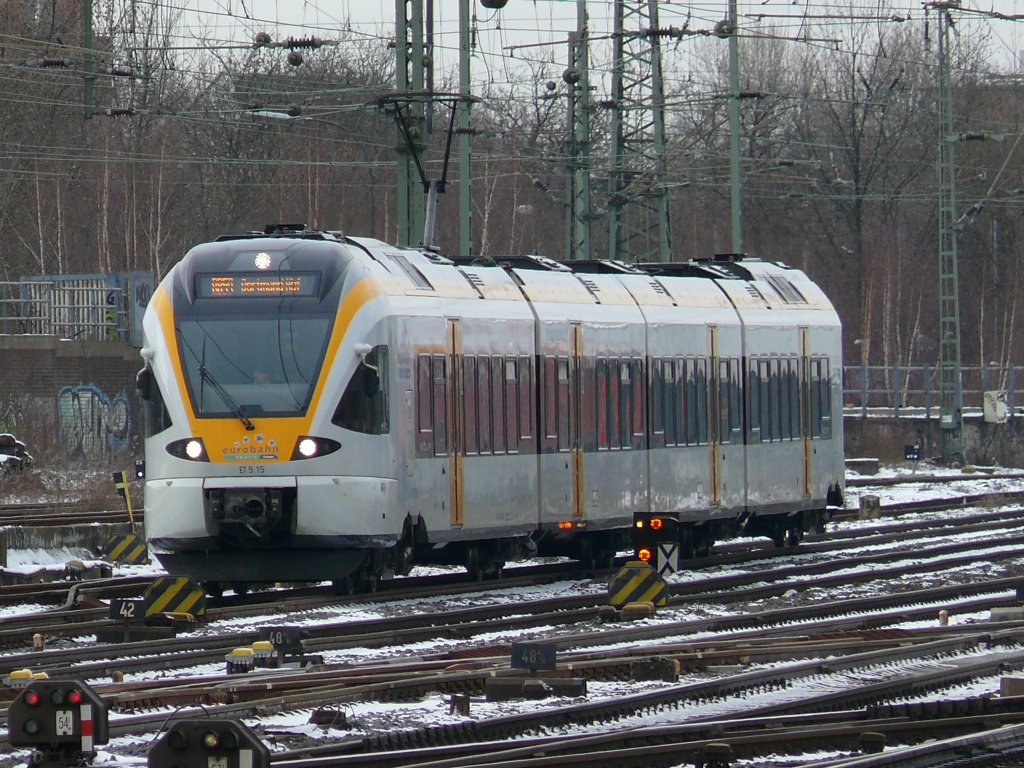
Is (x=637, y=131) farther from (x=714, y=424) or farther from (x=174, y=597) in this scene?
(x=174, y=597)

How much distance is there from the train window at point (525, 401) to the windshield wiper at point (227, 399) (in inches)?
151

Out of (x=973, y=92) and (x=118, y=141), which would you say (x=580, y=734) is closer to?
(x=118, y=141)

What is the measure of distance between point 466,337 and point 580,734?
968 centimetres

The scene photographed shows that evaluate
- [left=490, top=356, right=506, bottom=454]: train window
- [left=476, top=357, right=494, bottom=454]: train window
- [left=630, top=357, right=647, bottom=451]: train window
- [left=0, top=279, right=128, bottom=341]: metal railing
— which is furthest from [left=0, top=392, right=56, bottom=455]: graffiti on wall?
[left=476, top=357, right=494, bottom=454]: train window

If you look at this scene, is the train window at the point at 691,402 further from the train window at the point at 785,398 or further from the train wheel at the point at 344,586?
the train wheel at the point at 344,586

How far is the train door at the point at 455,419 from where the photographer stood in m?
20.2

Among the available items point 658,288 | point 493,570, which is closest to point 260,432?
point 493,570

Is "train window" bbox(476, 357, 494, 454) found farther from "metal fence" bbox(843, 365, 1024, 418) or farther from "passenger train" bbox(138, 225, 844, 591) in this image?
"metal fence" bbox(843, 365, 1024, 418)

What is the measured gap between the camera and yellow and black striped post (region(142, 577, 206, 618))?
16797mm

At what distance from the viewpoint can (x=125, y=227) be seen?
5725 centimetres

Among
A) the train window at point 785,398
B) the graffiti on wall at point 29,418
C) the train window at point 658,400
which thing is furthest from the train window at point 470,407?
the graffiti on wall at point 29,418

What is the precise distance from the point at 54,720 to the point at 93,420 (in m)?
32.6

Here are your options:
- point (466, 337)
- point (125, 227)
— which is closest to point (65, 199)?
point (125, 227)

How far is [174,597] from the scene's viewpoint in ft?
55.5
